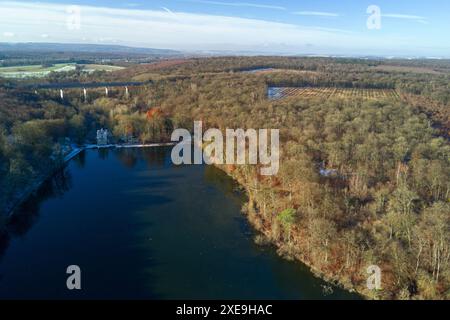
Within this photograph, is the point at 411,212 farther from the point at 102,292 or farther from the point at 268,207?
the point at 102,292

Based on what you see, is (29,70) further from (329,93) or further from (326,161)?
(326,161)

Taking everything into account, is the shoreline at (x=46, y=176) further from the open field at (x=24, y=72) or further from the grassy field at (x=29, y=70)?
the open field at (x=24, y=72)

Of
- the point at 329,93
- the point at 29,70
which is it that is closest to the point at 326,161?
the point at 329,93

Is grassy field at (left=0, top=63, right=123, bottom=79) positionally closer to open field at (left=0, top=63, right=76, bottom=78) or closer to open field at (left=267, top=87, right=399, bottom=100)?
open field at (left=0, top=63, right=76, bottom=78)

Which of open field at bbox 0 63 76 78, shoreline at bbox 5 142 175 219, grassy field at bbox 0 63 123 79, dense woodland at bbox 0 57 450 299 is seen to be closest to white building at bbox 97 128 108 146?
shoreline at bbox 5 142 175 219

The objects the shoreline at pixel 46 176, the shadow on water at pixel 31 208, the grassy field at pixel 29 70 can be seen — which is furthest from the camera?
the grassy field at pixel 29 70

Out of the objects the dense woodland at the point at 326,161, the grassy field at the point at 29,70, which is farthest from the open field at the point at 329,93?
the grassy field at the point at 29,70
